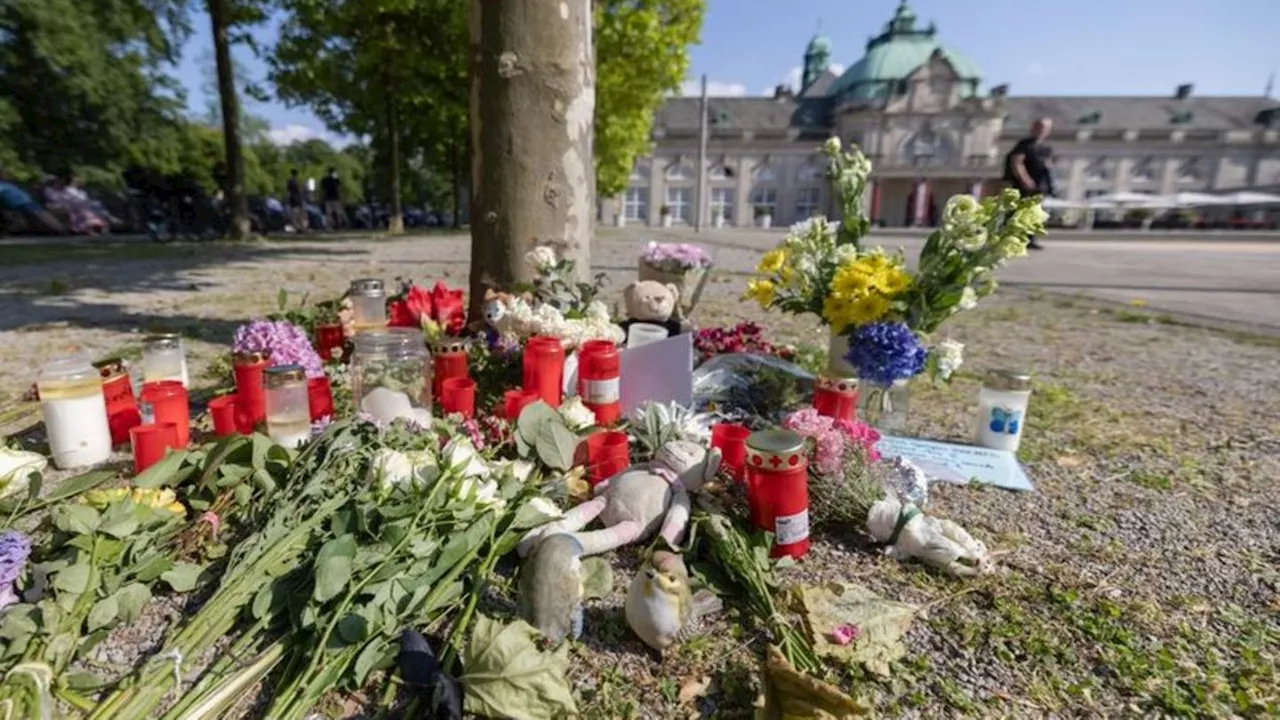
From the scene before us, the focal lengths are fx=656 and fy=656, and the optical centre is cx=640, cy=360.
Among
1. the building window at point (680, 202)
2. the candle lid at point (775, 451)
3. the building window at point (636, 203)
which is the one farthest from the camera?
the building window at point (636, 203)

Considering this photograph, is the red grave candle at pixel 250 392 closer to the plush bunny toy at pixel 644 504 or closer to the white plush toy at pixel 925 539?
the plush bunny toy at pixel 644 504

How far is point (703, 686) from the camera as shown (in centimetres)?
136

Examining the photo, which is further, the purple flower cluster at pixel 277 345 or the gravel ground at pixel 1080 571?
the purple flower cluster at pixel 277 345

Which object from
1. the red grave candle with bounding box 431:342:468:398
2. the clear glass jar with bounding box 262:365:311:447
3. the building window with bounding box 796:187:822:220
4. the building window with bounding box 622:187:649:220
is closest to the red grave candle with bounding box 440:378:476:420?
the red grave candle with bounding box 431:342:468:398

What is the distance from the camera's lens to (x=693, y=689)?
1345 millimetres

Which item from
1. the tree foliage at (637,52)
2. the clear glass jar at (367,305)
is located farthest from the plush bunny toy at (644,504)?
the tree foliage at (637,52)

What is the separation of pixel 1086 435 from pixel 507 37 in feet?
11.0

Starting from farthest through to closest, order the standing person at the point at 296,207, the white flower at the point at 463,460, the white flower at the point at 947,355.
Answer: the standing person at the point at 296,207 < the white flower at the point at 947,355 < the white flower at the point at 463,460

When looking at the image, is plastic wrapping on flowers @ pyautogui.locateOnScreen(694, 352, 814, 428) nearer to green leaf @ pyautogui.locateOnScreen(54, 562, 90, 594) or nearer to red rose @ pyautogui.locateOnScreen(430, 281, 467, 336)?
red rose @ pyautogui.locateOnScreen(430, 281, 467, 336)

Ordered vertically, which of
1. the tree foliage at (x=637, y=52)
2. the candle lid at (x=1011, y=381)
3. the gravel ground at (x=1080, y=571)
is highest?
the tree foliage at (x=637, y=52)

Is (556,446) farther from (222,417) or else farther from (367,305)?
(367,305)

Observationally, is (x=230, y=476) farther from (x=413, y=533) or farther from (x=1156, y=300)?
(x=1156, y=300)

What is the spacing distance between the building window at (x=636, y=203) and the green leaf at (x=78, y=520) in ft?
183

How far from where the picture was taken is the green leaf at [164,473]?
192 cm
